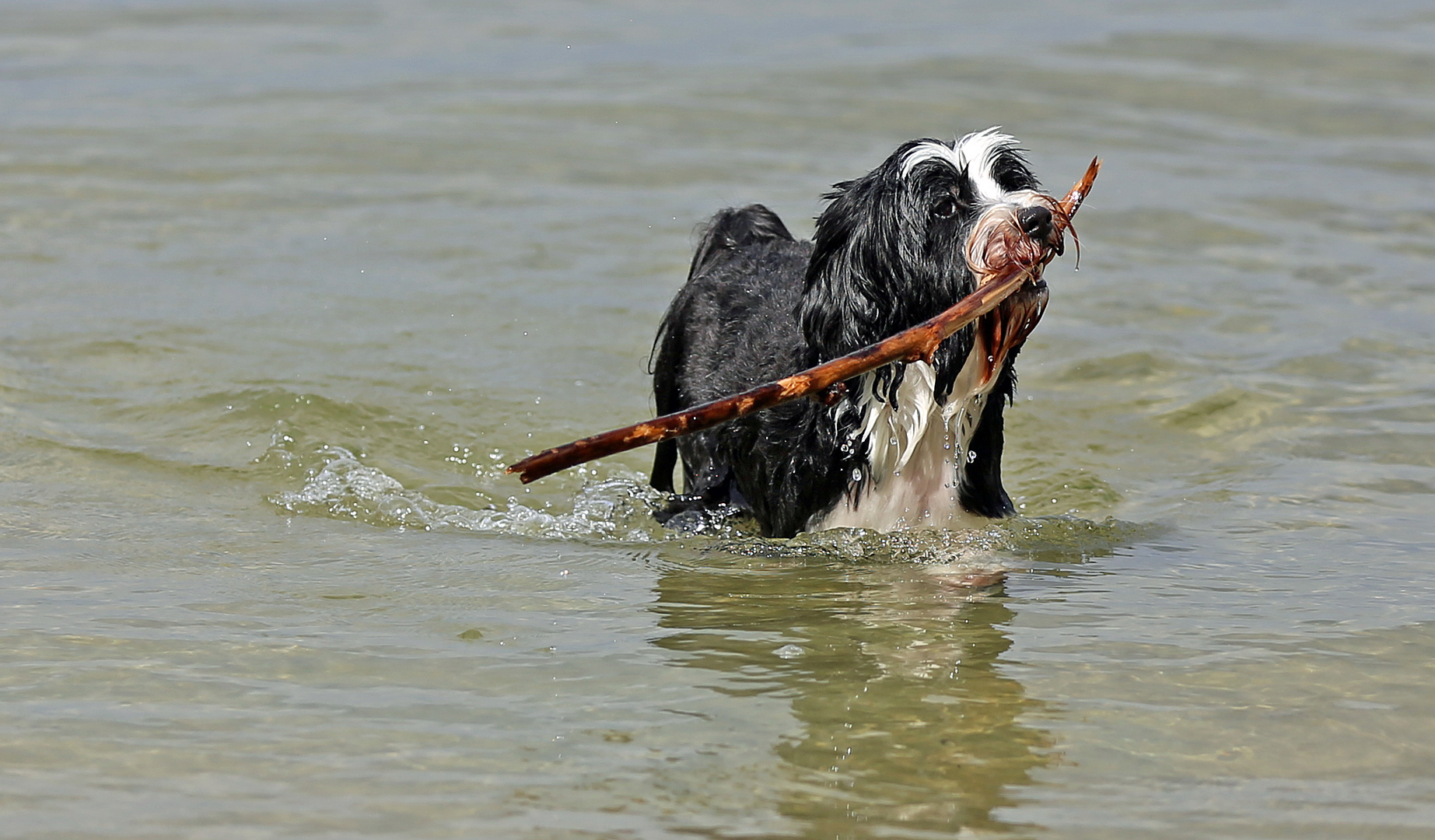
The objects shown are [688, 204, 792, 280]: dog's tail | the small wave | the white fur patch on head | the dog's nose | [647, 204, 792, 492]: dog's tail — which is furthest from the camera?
→ [688, 204, 792, 280]: dog's tail

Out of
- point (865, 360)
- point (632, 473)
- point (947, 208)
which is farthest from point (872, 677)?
point (632, 473)

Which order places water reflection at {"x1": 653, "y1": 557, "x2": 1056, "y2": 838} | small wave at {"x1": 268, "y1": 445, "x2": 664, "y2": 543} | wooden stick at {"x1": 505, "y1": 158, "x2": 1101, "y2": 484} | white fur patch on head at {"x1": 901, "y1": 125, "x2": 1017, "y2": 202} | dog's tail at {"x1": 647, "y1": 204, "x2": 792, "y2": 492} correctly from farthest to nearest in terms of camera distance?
dog's tail at {"x1": 647, "y1": 204, "x2": 792, "y2": 492} < small wave at {"x1": 268, "y1": 445, "x2": 664, "y2": 543} < white fur patch on head at {"x1": 901, "y1": 125, "x2": 1017, "y2": 202} < wooden stick at {"x1": 505, "y1": 158, "x2": 1101, "y2": 484} < water reflection at {"x1": 653, "y1": 557, "x2": 1056, "y2": 838}

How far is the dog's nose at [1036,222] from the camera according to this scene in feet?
16.3

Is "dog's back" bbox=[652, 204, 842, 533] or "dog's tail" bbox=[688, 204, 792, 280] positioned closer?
"dog's back" bbox=[652, 204, 842, 533]

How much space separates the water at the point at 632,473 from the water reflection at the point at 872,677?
18 mm

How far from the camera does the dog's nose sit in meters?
4.98

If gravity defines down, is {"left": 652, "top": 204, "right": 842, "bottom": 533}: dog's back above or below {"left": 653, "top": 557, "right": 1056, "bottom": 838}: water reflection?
above

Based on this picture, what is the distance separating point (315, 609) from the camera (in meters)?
5.12

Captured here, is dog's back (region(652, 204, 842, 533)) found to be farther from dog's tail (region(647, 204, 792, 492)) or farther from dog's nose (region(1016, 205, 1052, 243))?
dog's nose (region(1016, 205, 1052, 243))

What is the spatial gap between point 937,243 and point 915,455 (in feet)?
2.69

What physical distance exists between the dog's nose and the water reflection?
3.83ft

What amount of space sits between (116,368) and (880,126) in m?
7.38

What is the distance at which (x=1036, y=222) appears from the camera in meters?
4.98

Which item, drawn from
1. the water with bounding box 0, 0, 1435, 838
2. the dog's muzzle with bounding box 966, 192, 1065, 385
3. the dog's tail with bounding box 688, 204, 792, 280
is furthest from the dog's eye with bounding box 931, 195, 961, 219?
the dog's tail with bounding box 688, 204, 792, 280
